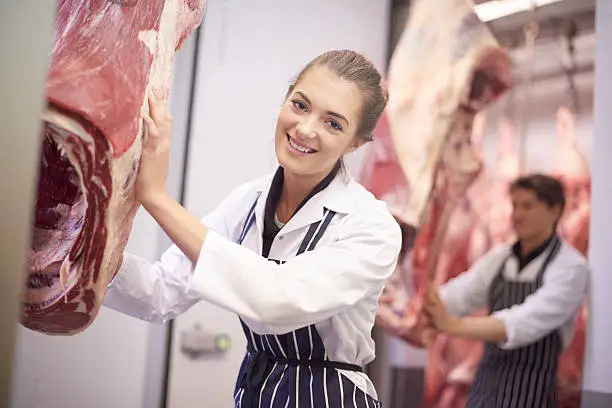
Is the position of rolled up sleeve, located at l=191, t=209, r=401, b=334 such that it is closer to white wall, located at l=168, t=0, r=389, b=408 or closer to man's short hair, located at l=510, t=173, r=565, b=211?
white wall, located at l=168, t=0, r=389, b=408

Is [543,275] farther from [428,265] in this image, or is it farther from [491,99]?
[491,99]

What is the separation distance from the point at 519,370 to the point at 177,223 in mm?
1369

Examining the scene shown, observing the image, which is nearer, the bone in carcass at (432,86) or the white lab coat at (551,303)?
the white lab coat at (551,303)

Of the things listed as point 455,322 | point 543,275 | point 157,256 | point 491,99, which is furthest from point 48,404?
point 491,99

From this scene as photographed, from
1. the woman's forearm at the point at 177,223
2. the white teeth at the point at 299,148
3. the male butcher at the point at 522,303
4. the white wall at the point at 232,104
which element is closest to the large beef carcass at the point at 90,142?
the woman's forearm at the point at 177,223

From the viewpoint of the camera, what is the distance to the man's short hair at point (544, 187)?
220 cm

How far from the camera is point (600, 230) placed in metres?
2.09

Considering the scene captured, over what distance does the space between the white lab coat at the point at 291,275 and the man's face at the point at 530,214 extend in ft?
3.11

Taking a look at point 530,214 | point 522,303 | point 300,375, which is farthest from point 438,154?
point 300,375

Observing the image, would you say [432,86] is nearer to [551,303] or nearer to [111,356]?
[551,303]

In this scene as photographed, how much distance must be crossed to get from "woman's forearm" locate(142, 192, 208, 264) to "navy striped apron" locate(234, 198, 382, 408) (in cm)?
28

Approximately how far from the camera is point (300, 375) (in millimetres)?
1367

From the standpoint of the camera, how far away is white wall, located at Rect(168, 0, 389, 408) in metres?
1.79

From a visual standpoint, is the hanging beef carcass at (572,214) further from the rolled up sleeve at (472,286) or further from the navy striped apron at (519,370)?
the rolled up sleeve at (472,286)
